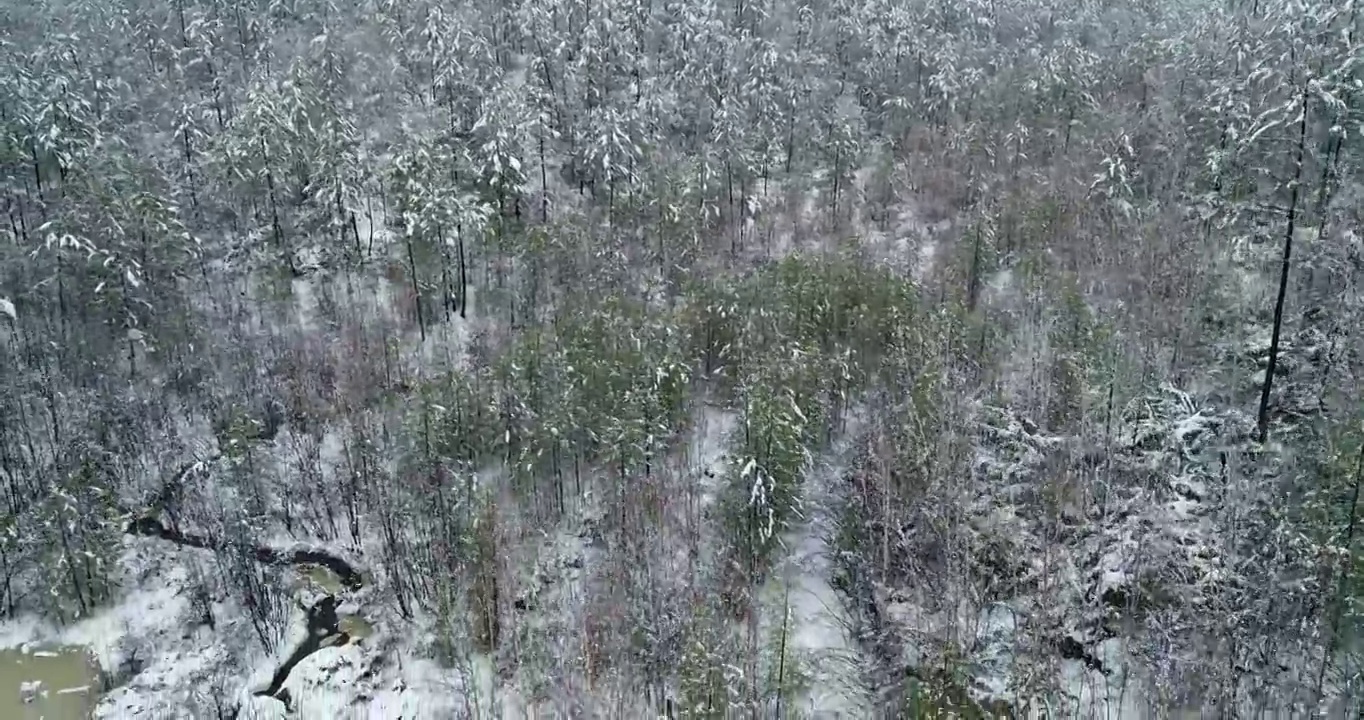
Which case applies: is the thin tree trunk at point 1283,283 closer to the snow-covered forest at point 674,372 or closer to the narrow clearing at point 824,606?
the snow-covered forest at point 674,372

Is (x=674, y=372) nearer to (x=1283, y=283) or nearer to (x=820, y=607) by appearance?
(x=820, y=607)

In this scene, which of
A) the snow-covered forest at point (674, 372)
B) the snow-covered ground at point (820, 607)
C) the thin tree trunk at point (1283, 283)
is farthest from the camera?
the thin tree trunk at point (1283, 283)

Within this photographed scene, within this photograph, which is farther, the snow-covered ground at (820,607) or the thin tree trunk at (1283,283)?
the thin tree trunk at (1283,283)

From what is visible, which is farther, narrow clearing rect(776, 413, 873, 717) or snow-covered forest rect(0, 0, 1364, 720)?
snow-covered forest rect(0, 0, 1364, 720)

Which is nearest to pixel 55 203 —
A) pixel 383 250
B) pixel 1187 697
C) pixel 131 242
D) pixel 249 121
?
pixel 131 242

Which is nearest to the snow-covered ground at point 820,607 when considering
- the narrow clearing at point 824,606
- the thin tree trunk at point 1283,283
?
the narrow clearing at point 824,606

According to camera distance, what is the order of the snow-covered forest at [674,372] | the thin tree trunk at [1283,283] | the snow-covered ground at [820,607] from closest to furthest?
1. the snow-covered ground at [820,607]
2. the snow-covered forest at [674,372]
3. the thin tree trunk at [1283,283]

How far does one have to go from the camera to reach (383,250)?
25984 mm

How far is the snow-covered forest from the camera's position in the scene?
1616 cm

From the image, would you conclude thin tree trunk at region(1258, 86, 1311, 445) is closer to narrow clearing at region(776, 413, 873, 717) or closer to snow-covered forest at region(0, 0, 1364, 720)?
snow-covered forest at region(0, 0, 1364, 720)

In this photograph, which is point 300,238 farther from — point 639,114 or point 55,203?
point 639,114

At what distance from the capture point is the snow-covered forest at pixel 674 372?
16156 mm

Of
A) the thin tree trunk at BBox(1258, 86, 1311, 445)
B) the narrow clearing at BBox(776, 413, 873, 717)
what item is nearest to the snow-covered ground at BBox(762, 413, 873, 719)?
the narrow clearing at BBox(776, 413, 873, 717)

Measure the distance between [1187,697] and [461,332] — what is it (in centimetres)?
1654
